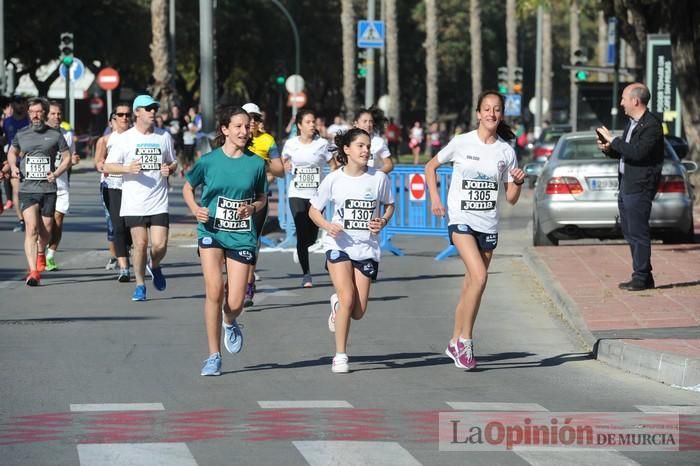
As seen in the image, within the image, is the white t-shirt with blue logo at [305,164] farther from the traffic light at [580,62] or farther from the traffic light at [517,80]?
the traffic light at [517,80]

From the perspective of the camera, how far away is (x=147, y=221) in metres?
14.3

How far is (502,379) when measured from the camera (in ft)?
33.5

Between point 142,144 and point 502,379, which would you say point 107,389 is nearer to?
point 502,379

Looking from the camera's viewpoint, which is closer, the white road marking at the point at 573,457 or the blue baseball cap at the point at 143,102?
the white road marking at the point at 573,457

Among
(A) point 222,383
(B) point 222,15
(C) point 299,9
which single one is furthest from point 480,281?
(C) point 299,9

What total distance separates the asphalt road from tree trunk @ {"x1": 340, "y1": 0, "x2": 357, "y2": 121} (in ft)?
116

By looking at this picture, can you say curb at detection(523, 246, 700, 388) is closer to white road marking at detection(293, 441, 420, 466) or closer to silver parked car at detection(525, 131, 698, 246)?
white road marking at detection(293, 441, 420, 466)

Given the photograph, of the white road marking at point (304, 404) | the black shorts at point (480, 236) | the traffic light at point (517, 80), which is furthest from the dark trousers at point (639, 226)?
the traffic light at point (517, 80)

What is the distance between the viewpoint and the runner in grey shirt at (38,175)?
1577cm

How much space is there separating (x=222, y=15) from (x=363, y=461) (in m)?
67.2

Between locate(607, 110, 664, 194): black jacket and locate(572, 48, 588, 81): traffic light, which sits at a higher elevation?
locate(572, 48, 588, 81): traffic light

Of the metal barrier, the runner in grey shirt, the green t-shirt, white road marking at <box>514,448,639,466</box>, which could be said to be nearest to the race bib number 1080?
the green t-shirt

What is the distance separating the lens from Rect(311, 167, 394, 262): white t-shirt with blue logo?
10.4m

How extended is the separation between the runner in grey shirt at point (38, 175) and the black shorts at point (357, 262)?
19.7 feet
